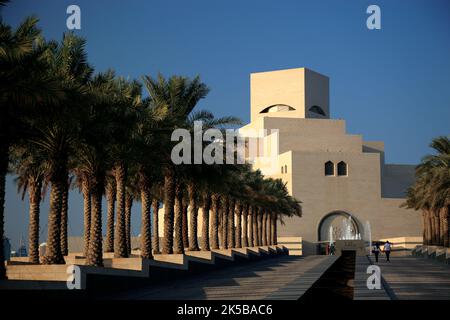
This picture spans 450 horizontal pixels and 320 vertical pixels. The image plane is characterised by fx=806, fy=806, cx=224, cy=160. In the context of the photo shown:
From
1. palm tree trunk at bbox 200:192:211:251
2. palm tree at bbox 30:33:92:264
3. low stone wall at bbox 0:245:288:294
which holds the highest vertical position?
palm tree at bbox 30:33:92:264

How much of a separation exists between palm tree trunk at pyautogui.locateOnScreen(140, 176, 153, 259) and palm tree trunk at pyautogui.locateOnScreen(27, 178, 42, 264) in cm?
383

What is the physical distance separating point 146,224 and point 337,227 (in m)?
61.1

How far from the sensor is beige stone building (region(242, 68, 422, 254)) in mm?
87875

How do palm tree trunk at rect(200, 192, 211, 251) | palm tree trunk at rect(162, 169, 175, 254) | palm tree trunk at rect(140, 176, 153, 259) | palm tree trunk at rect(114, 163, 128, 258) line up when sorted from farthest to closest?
palm tree trunk at rect(200, 192, 211, 251), palm tree trunk at rect(162, 169, 175, 254), palm tree trunk at rect(140, 176, 153, 259), palm tree trunk at rect(114, 163, 128, 258)

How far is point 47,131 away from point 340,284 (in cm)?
969

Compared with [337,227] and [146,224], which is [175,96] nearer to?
[146,224]

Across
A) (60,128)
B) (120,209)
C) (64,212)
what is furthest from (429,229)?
(60,128)

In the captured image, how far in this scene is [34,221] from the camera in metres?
29.6

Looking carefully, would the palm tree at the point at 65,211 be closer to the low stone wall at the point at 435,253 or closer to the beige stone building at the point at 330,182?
the low stone wall at the point at 435,253

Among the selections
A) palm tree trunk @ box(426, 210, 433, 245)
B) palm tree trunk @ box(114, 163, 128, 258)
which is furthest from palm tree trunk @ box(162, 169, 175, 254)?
palm tree trunk @ box(426, 210, 433, 245)

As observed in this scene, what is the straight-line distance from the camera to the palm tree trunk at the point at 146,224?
2931 cm

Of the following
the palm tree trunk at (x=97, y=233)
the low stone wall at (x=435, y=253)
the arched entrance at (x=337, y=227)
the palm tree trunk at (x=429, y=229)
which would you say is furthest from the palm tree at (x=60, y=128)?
the arched entrance at (x=337, y=227)

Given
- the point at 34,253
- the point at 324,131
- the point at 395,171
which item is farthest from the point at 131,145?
the point at 395,171

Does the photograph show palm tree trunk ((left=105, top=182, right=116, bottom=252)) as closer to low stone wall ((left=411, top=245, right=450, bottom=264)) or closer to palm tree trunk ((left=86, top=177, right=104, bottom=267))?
palm tree trunk ((left=86, top=177, right=104, bottom=267))
